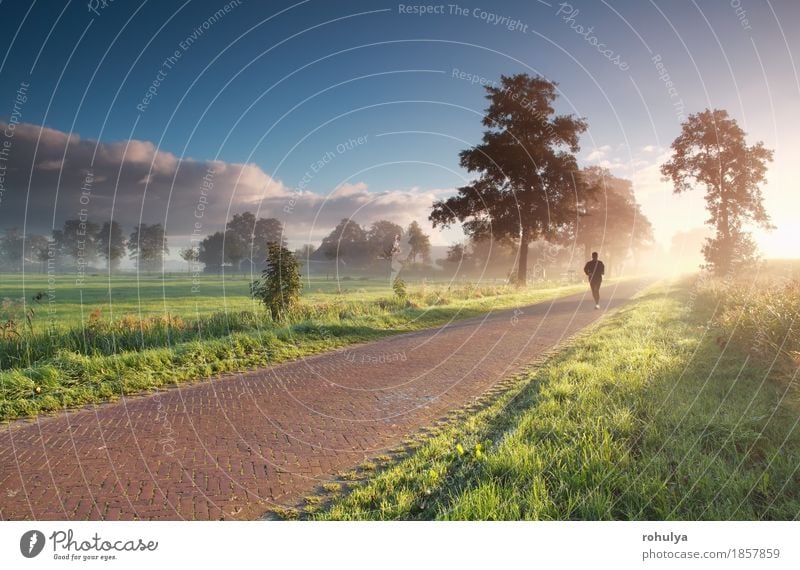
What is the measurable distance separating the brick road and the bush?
14.4 ft

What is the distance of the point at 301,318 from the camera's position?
12867mm

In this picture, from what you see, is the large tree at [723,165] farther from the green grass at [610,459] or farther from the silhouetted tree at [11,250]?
the silhouetted tree at [11,250]

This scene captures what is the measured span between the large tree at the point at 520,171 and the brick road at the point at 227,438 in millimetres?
19608

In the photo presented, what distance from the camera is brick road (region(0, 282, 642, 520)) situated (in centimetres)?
356

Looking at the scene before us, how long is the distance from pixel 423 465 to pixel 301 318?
9247mm

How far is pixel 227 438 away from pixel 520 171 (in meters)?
25.4

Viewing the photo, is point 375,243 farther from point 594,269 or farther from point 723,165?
point 723,165

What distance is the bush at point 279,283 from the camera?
42.2 ft

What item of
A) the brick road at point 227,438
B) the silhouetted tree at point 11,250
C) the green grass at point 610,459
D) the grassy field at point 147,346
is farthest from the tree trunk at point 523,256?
the silhouetted tree at point 11,250

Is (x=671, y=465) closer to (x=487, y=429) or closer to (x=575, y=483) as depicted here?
(x=575, y=483)

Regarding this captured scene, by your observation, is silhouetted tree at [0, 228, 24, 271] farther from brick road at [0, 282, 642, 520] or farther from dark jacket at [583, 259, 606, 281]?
dark jacket at [583, 259, 606, 281]

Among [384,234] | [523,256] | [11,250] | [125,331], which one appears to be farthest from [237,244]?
[125,331]

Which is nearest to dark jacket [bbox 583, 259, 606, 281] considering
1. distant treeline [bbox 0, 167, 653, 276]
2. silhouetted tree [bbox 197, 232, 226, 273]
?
distant treeline [bbox 0, 167, 653, 276]
